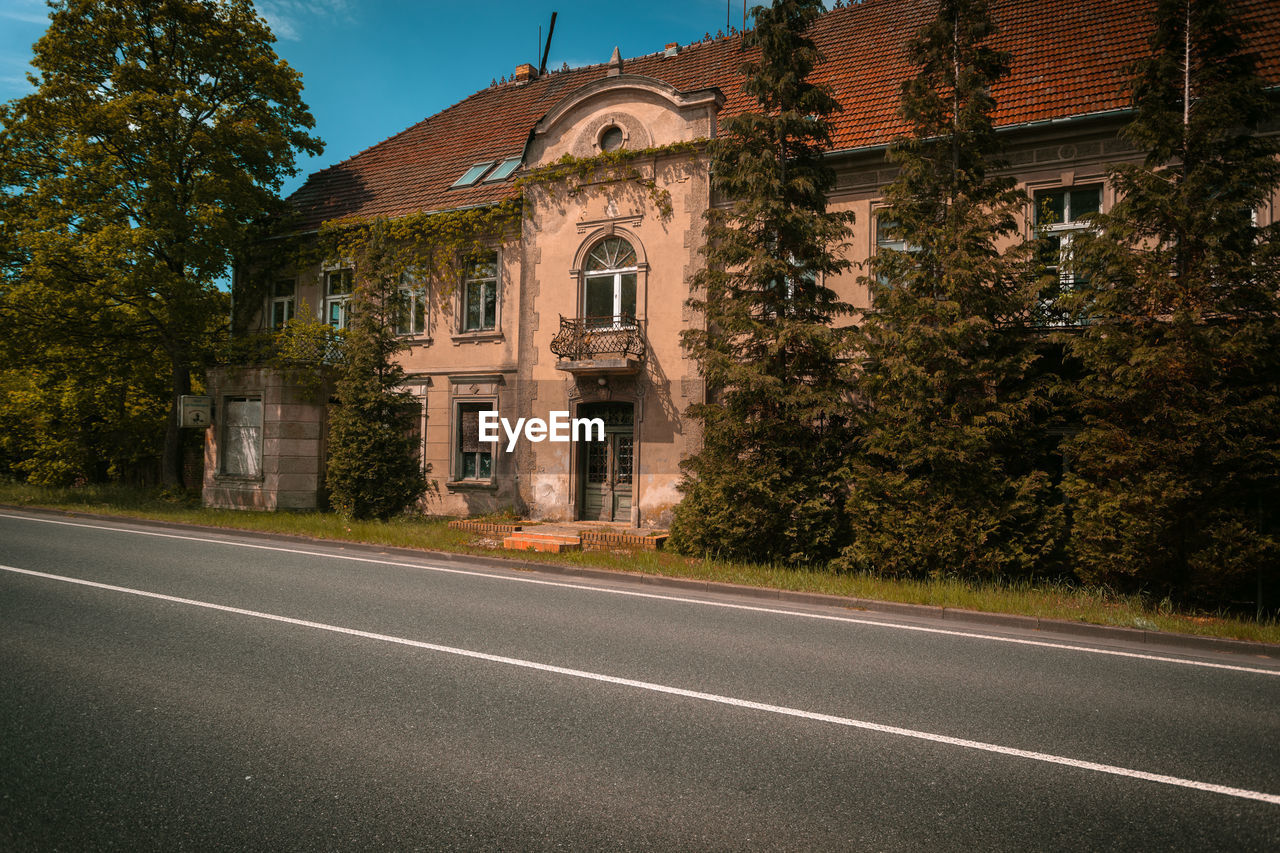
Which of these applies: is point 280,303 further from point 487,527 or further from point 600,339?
point 487,527

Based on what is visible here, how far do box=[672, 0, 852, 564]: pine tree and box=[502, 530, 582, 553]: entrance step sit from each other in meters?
2.14

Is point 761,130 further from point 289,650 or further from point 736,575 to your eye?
point 289,650

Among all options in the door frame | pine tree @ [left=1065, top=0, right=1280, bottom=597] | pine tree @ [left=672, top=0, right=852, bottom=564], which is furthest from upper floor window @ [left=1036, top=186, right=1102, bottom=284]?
the door frame

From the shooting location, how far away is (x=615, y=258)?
18594 mm

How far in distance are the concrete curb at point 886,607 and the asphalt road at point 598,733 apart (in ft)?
1.56

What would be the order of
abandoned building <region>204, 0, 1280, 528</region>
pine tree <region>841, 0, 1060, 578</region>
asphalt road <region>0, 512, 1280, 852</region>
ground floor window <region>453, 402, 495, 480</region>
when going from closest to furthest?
asphalt road <region>0, 512, 1280, 852</region> → pine tree <region>841, 0, 1060, 578</region> → abandoned building <region>204, 0, 1280, 528</region> → ground floor window <region>453, 402, 495, 480</region>

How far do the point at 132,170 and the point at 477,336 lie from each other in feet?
33.8

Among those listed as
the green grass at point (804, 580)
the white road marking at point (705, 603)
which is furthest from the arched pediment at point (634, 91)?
the white road marking at point (705, 603)

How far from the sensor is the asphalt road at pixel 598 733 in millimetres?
3428

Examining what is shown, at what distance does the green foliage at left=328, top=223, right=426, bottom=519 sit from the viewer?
17281 millimetres

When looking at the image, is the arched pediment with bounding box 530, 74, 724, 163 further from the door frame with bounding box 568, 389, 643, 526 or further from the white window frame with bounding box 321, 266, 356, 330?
the white window frame with bounding box 321, 266, 356, 330

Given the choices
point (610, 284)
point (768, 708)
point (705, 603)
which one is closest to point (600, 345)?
point (610, 284)

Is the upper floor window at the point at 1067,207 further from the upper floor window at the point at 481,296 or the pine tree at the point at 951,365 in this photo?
the upper floor window at the point at 481,296

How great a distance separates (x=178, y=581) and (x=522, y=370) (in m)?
10.9
